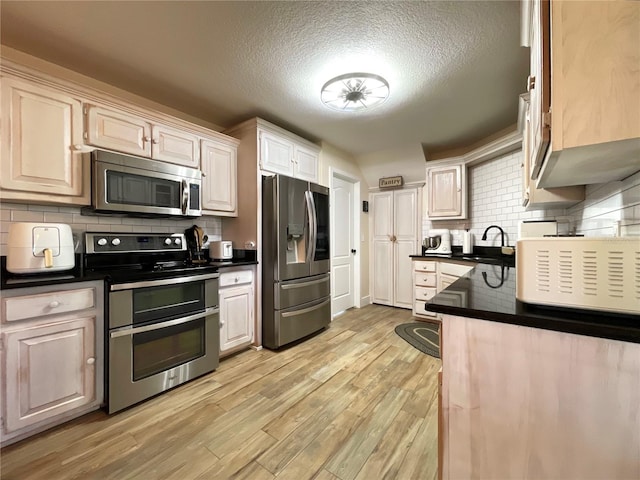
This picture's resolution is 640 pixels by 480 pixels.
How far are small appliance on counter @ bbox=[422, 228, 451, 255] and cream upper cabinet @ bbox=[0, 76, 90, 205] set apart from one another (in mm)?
3729

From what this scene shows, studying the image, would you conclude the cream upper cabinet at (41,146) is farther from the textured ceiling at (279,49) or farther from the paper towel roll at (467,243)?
the paper towel roll at (467,243)

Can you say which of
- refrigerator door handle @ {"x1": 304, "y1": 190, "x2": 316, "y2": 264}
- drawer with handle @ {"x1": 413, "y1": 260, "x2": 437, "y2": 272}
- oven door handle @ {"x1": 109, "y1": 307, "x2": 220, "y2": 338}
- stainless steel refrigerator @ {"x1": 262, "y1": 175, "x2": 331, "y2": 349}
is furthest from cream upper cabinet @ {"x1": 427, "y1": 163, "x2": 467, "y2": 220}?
oven door handle @ {"x1": 109, "y1": 307, "x2": 220, "y2": 338}

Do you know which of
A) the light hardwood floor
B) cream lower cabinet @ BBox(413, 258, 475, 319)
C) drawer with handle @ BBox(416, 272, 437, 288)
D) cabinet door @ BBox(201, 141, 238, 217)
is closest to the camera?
the light hardwood floor

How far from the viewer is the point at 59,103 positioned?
1.75 meters

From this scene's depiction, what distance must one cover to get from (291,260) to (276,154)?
1.13m

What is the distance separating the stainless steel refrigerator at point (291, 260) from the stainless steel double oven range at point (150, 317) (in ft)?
1.86

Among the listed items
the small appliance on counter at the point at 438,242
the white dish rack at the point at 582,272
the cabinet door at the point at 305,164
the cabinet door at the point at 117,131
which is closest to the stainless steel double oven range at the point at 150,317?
the cabinet door at the point at 117,131

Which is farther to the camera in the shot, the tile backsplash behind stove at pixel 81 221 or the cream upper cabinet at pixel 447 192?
the cream upper cabinet at pixel 447 192

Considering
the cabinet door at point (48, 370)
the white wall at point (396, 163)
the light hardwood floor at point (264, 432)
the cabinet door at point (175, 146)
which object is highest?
the white wall at point (396, 163)

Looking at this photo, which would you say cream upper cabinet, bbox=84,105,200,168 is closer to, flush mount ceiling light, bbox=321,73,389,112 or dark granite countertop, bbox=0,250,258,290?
dark granite countertop, bbox=0,250,258,290

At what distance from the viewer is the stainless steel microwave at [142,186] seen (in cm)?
188

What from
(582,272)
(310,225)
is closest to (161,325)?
(310,225)

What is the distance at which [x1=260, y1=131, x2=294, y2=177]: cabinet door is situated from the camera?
107 inches

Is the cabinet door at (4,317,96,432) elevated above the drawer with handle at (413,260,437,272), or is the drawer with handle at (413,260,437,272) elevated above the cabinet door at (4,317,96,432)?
the drawer with handle at (413,260,437,272)
